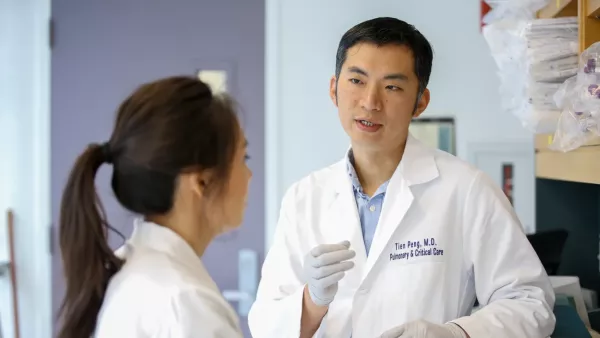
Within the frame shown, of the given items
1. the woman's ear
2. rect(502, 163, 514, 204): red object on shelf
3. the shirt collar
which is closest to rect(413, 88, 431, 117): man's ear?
the shirt collar

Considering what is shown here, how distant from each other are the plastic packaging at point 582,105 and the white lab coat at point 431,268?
0.63ft

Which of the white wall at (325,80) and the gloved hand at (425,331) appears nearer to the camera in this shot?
the gloved hand at (425,331)

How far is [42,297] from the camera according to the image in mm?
2404

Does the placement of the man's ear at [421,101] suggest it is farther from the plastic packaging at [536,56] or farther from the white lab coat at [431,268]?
the plastic packaging at [536,56]

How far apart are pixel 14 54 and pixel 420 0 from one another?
1591 mm

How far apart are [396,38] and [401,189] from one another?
0.33 m

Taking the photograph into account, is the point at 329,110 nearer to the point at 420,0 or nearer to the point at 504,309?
the point at 420,0

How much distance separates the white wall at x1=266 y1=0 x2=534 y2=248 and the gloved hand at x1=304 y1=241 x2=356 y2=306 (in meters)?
1.11

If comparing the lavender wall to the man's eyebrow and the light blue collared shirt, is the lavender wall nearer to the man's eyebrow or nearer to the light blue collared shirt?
the light blue collared shirt

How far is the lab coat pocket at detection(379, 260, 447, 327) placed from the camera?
50.2 inches

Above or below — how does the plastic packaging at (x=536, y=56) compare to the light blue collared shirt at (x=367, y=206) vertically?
above

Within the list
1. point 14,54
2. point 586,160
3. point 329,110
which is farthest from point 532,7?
point 14,54

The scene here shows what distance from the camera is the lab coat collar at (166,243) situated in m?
0.85

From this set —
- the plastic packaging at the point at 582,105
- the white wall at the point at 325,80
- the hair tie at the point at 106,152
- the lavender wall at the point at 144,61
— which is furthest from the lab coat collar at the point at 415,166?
the lavender wall at the point at 144,61
